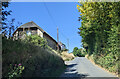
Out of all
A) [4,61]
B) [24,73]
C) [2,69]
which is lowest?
[24,73]

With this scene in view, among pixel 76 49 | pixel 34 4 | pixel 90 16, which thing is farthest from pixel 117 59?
pixel 76 49

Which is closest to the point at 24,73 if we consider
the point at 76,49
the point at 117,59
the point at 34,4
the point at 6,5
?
the point at 6,5

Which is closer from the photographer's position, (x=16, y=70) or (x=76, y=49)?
(x=16, y=70)

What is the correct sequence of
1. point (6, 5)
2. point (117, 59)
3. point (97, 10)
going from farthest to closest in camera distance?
point (97, 10) → point (117, 59) → point (6, 5)

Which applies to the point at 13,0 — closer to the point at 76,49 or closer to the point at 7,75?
the point at 7,75

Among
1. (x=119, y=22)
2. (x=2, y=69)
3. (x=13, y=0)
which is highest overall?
(x=13, y=0)

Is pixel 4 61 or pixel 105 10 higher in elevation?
pixel 105 10

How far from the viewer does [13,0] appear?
5785mm

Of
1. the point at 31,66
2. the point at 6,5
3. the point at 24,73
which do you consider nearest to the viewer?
the point at 24,73

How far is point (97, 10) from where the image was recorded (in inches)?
363

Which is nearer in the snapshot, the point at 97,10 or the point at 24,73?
the point at 24,73

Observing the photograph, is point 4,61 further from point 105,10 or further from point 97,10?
point 105,10

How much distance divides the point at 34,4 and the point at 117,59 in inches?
296

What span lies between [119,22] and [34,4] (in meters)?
6.62
